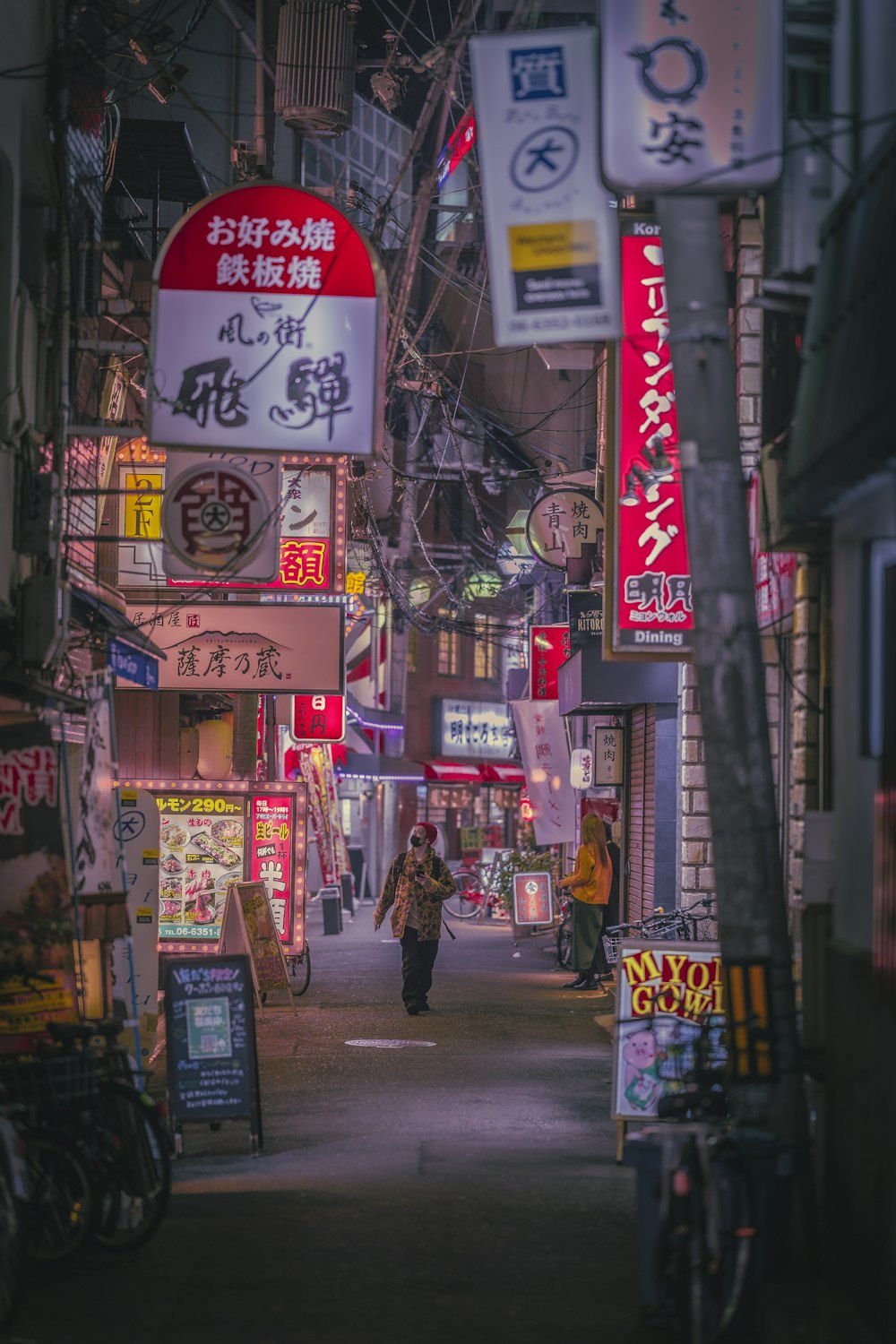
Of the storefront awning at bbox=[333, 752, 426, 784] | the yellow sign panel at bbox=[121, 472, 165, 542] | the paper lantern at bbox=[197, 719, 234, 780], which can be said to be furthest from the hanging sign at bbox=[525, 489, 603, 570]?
the storefront awning at bbox=[333, 752, 426, 784]

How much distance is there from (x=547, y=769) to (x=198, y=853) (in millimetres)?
9026

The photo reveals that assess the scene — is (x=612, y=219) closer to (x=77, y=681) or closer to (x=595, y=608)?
(x=77, y=681)

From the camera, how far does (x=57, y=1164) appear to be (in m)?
8.01

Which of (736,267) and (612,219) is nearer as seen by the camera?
(612,219)

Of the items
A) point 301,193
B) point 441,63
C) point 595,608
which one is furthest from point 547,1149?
point 595,608

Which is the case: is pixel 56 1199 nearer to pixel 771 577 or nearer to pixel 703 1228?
pixel 703 1228

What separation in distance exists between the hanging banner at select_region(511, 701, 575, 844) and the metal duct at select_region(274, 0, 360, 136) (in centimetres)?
1224

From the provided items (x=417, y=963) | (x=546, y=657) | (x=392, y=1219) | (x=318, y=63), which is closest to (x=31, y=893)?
(x=392, y=1219)

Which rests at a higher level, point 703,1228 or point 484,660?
point 484,660

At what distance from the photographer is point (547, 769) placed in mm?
29250

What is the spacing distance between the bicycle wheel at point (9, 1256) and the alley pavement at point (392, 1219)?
0.20m

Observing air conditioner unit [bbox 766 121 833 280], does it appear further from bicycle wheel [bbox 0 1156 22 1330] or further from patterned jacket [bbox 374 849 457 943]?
patterned jacket [bbox 374 849 457 943]

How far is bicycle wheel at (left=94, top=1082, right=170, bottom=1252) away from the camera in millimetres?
8250

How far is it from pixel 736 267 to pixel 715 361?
313 inches
